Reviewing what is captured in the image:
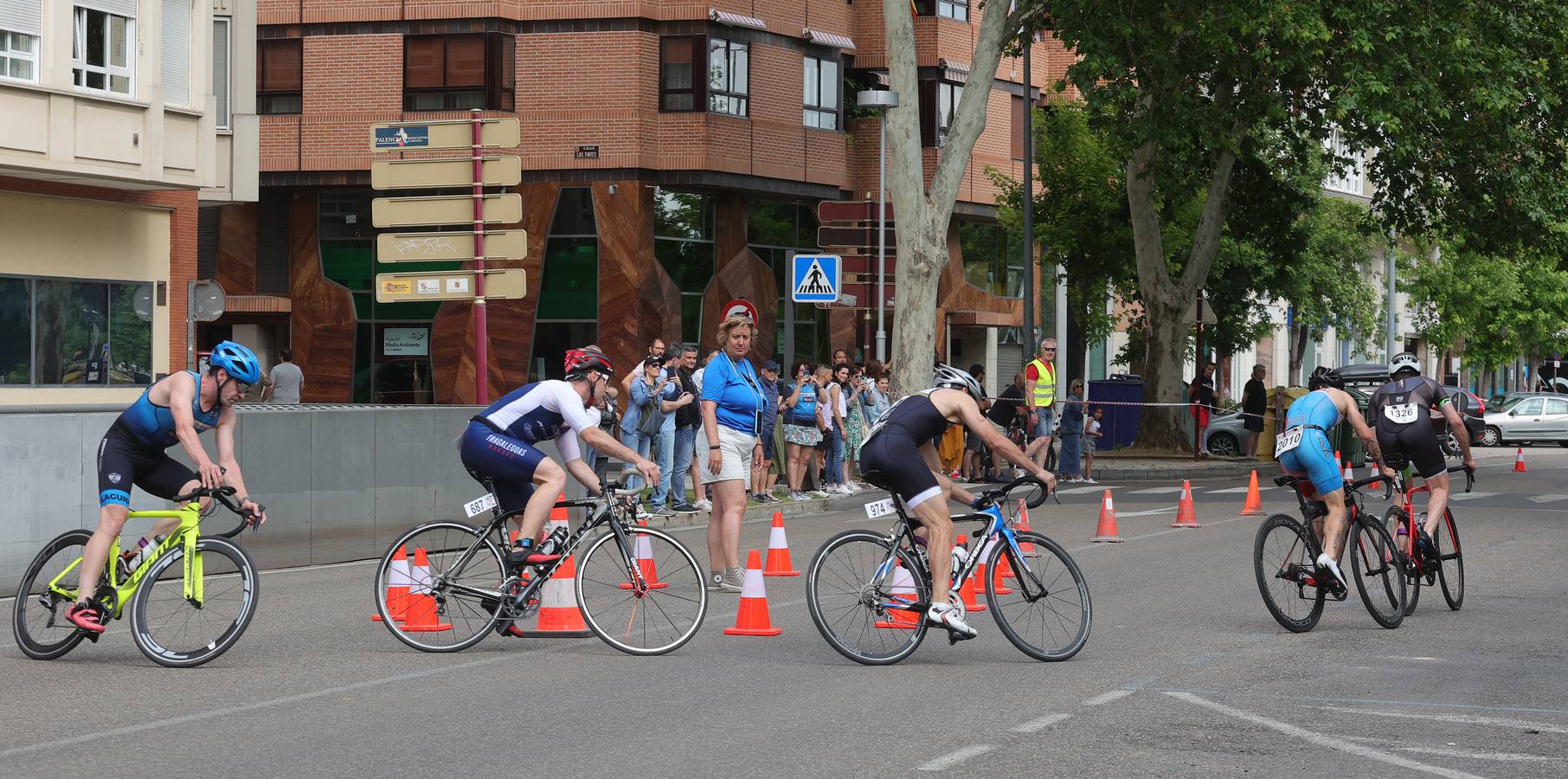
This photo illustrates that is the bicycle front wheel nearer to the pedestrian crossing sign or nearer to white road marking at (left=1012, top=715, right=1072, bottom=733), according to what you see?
white road marking at (left=1012, top=715, right=1072, bottom=733)

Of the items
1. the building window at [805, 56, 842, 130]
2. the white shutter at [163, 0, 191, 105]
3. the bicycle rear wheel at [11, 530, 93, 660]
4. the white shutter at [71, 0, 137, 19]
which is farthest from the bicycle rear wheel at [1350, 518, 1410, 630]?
the building window at [805, 56, 842, 130]

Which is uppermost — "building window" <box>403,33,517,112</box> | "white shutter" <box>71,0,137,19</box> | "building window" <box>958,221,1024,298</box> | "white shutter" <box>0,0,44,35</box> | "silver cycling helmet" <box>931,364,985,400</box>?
"building window" <box>403,33,517,112</box>

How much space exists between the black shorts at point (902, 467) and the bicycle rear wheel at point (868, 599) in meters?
0.28

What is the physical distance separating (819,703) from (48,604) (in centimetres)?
→ 412

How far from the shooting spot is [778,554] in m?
13.8

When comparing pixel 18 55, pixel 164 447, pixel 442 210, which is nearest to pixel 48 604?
pixel 164 447

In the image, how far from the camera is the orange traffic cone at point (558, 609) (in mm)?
10688

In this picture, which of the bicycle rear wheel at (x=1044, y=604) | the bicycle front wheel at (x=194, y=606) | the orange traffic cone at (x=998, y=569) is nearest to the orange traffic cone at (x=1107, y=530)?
the bicycle rear wheel at (x=1044, y=604)

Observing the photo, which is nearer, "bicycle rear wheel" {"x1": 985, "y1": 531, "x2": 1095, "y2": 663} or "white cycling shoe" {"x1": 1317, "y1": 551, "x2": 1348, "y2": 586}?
"bicycle rear wheel" {"x1": 985, "y1": 531, "x2": 1095, "y2": 663}

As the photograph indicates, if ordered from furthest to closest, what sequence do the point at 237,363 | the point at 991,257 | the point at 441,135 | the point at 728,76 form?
the point at 991,257, the point at 728,76, the point at 441,135, the point at 237,363

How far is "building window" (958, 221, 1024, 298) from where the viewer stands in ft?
151

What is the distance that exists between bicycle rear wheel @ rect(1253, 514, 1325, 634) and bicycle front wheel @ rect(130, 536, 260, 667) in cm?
561

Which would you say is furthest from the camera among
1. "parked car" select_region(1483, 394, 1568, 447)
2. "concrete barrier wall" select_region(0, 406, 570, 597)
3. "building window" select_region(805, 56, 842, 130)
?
"parked car" select_region(1483, 394, 1568, 447)

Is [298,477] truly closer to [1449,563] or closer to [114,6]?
[1449,563]
